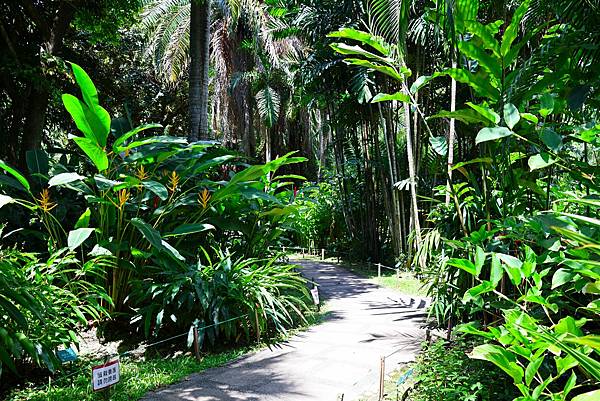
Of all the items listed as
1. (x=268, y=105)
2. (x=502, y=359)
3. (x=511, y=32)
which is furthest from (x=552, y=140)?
(x=268, y=105)

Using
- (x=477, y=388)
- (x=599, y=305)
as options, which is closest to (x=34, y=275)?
(x=477, y=388)

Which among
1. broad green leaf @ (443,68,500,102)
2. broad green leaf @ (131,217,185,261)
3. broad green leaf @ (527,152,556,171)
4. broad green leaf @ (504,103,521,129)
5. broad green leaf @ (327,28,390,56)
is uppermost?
broad green leaf @ (327,28,390,56)

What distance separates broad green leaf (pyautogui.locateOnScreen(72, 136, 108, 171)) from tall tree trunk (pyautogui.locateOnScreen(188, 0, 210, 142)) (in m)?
2.78

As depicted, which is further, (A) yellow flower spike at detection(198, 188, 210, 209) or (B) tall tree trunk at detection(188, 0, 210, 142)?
(B) tall tree trunk at detection(188, 0, 210, 142)

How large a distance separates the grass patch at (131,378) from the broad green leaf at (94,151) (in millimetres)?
Answer: 1901

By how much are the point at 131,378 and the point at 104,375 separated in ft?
3.25

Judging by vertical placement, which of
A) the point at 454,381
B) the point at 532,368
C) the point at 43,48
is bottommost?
the point at 454,381

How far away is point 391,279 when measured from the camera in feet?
30.2

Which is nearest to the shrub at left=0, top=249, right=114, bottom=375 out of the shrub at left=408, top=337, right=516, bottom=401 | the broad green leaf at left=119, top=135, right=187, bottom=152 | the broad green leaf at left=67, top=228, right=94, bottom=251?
the broad green leaf at left=67, top=228, right=94, bottom=251

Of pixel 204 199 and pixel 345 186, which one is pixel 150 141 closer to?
pixel 204 199

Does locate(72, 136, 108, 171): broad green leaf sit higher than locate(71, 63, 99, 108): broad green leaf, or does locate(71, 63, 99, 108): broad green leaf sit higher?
locate(71, 63, 99, 108): broad green leaf

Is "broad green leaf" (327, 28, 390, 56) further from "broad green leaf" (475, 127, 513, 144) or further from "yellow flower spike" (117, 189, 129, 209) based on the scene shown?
"yellow flower spike" (117, 189, 129, 209)

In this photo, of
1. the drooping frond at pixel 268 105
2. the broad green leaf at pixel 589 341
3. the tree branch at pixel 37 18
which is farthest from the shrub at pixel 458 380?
the drooping frond at pixel 268 105

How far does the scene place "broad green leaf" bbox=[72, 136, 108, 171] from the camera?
474cm
